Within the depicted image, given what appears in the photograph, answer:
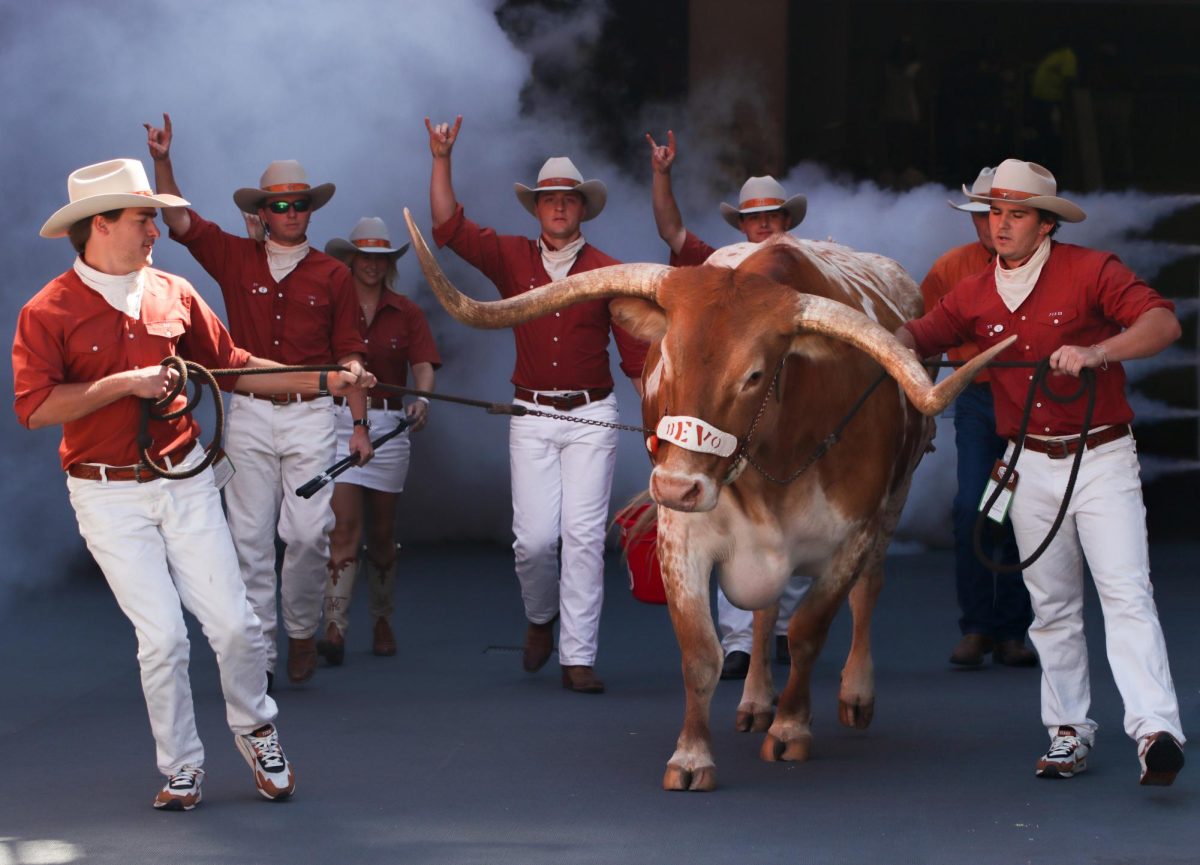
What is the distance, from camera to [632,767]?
5.41m

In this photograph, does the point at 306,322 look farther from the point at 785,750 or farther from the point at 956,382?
the point at 956,382

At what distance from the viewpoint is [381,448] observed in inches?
287

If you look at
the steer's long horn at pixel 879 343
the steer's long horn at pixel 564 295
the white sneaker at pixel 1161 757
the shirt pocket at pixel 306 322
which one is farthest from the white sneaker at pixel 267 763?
the white sneaker at pixel 1161 757

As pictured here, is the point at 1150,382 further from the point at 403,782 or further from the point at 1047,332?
the point at 403,782

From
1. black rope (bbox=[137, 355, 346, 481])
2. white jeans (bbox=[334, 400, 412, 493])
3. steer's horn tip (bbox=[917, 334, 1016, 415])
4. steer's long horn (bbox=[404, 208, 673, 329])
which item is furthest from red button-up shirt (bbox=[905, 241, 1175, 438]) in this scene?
white jeans (bbox=[334, 400, 412, 493])

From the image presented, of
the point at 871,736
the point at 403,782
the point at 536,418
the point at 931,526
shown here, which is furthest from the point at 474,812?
the point at 931,526

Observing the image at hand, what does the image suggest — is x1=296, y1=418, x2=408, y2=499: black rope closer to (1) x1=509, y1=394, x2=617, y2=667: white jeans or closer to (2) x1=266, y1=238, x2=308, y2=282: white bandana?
(1) x1=509, y1=394, x2=617, y2=667: white jeans

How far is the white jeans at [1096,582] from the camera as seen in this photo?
501 centimetres

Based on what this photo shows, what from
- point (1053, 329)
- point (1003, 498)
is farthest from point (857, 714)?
point (1053, 329)

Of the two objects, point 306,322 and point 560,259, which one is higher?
point 560,259

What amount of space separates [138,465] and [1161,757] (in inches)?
111

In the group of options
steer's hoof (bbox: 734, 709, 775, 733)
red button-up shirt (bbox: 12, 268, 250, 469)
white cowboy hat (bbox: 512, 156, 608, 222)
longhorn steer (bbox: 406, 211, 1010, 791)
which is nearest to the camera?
red button-up shirt (bbox: 12, 268, 250, 469)

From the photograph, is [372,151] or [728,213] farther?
[372,151]

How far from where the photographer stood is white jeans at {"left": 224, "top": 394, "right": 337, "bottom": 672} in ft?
21.5
